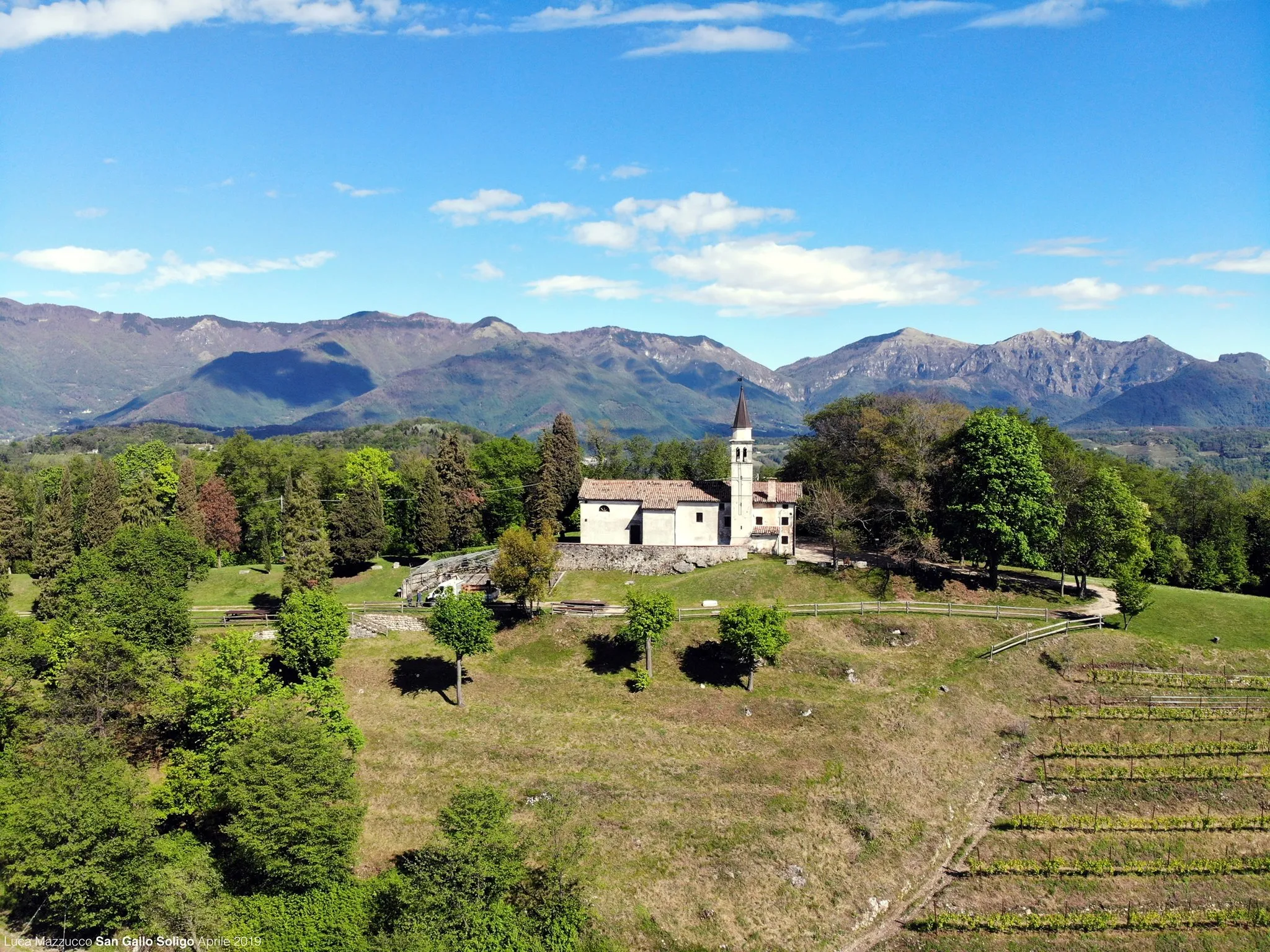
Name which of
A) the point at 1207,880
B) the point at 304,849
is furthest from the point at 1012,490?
the point at 304,849

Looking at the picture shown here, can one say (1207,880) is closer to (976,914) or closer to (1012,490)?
(976,914)

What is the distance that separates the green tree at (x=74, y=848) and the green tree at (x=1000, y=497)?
2126 inches

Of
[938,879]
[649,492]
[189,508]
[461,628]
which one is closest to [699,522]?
[649,492]

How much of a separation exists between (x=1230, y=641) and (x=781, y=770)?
3356 cm

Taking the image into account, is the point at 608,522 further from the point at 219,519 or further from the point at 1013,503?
the point at 219,519

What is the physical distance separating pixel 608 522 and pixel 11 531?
189ft

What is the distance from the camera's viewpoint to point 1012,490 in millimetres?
56812

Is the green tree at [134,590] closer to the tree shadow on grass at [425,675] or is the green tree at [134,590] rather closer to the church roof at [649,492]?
the tree shadow on grass at [425,675]

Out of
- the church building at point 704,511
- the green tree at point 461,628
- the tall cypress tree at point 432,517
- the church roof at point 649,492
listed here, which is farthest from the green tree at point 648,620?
the tall cypress tree at point 432,517

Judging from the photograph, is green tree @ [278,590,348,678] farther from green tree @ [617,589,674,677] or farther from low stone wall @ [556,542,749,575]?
low stone wall @ [556,542,749,575]

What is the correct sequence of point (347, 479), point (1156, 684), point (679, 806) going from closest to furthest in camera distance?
1. point (679, 806)
2. point (1156, 684)
3. point (347, 479)

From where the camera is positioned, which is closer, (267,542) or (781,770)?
(781,770)

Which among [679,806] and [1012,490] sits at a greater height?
[1012,490]

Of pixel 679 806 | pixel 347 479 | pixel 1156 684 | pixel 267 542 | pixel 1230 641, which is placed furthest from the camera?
pixel 347 479
